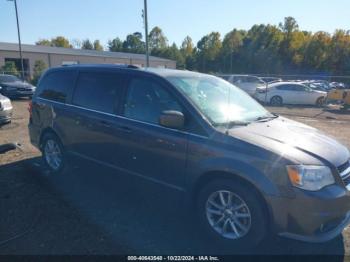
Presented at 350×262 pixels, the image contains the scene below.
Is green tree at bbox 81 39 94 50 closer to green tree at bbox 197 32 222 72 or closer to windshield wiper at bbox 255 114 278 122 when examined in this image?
green tree at bbox 197 32 222 72

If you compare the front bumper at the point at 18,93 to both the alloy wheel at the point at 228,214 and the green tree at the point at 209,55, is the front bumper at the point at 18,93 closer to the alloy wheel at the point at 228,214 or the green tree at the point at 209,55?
the alloy wheel at the point at 228,214

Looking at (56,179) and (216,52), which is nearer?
(56,179)

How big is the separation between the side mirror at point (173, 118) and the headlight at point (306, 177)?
4.01 ft

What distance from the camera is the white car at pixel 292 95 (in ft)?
64.4

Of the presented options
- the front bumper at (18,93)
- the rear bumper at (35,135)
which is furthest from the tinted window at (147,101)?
the front bumper at (18,93)

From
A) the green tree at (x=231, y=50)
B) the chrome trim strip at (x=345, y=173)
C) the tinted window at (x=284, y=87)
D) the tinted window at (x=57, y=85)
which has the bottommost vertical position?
the tinted window at (x=284, y=87)

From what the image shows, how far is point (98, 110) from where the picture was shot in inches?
179

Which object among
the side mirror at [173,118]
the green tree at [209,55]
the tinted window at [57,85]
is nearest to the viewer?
the side mirror at [173,118]

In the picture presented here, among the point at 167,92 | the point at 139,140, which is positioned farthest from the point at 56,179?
the point at 167,92

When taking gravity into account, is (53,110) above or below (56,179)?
above

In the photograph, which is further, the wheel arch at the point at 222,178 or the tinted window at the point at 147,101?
the tinted window at the point at 147,101

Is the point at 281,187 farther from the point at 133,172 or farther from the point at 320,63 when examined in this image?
the point at 320,63

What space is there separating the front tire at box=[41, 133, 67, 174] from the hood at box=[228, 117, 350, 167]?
319cm

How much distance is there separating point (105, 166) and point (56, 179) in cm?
135
